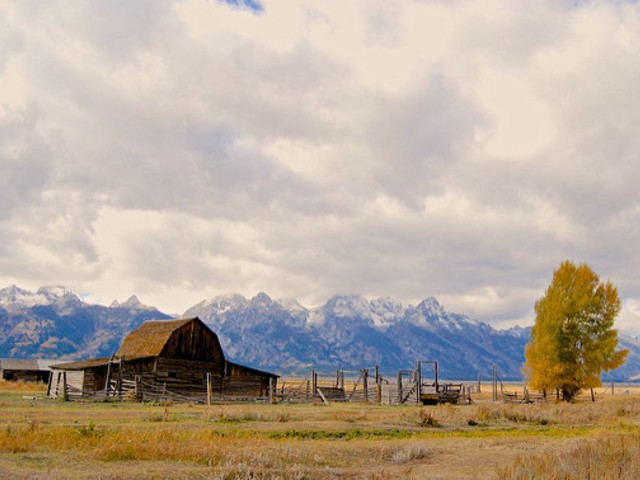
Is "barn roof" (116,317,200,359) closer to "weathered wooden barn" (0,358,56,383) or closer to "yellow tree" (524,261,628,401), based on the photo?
"yellow tree" (524,261,628,401)

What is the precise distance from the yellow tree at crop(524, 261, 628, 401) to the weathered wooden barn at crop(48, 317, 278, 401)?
21.1m

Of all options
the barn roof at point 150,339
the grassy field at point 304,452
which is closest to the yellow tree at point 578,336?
the grassy field at point 304,452

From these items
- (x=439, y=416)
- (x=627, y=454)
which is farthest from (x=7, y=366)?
(x=627, y=454)

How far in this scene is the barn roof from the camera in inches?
1965

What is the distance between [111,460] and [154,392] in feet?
110

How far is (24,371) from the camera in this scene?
279ft

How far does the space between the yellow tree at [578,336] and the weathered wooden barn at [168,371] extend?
21120mm

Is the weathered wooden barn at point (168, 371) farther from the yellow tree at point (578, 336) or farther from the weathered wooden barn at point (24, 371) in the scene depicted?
the weathered wooden barn at point (24, 371)

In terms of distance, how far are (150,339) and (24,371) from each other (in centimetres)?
4418

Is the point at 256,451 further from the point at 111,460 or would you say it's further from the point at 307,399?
the point at 307,399

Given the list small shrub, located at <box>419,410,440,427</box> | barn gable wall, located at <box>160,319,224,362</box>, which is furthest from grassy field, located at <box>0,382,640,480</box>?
barn gable wall, located at <box>160,319,224,362</box>

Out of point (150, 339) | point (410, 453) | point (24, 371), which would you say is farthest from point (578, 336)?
point (24, 371)

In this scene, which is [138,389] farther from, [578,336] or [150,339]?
[578,336]

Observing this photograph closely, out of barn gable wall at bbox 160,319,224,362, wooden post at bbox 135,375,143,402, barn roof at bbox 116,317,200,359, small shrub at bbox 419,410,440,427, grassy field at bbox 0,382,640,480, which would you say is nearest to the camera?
grassy field at bbox 0,382,640,480
